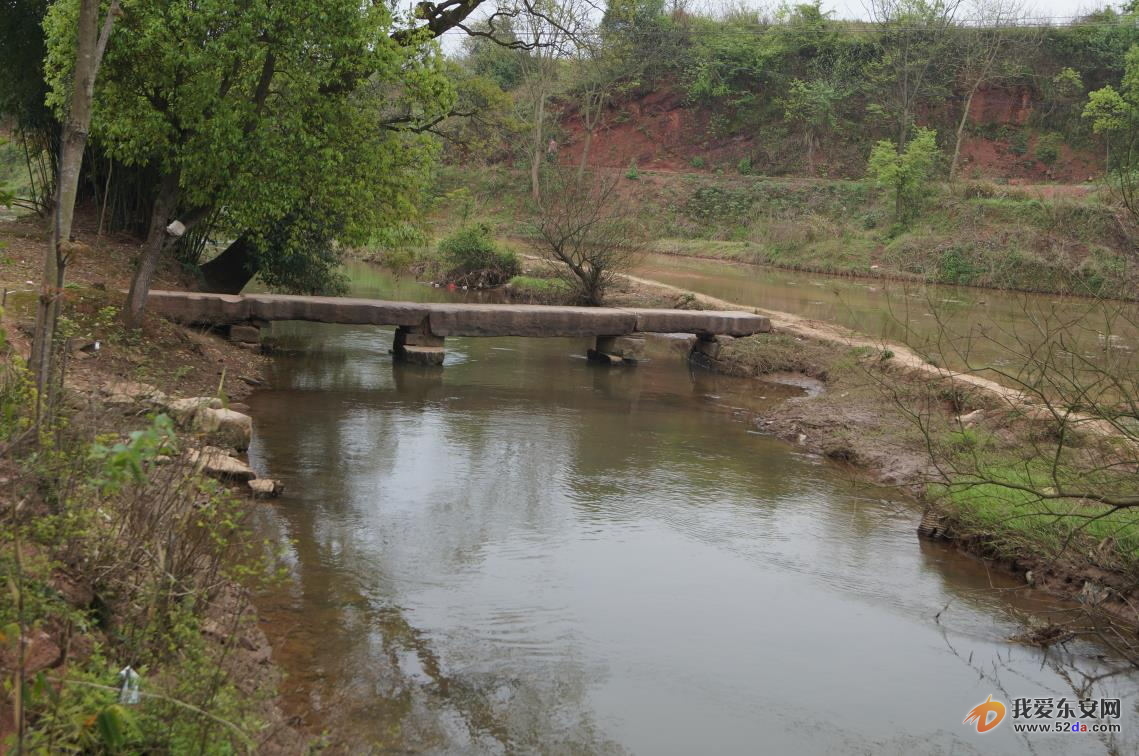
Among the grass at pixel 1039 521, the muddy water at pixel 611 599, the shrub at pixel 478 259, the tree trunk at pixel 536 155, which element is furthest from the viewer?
the tree trunk at pixel 536 155

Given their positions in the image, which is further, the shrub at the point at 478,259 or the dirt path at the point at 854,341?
the shrub at the point at 478,259

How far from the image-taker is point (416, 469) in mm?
9156

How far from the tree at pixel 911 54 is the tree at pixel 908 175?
698 cm

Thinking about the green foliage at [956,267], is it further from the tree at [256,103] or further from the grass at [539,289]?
the tree at [256,103]

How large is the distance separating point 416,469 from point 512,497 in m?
1.12

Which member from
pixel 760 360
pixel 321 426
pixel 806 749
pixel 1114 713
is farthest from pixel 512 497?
pixel 760 360

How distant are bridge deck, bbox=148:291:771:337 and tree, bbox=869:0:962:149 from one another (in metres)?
30.6

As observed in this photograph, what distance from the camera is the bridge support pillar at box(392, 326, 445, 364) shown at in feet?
45.4

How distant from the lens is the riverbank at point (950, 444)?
6.73 m

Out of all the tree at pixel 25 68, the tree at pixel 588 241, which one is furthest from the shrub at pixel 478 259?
the tree at pixel 25 68

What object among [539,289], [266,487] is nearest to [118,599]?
[266,487]

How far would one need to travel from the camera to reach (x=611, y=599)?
21.5 feet

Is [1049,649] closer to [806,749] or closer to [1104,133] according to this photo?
[806,749]

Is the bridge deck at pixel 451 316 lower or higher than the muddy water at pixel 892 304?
lower
